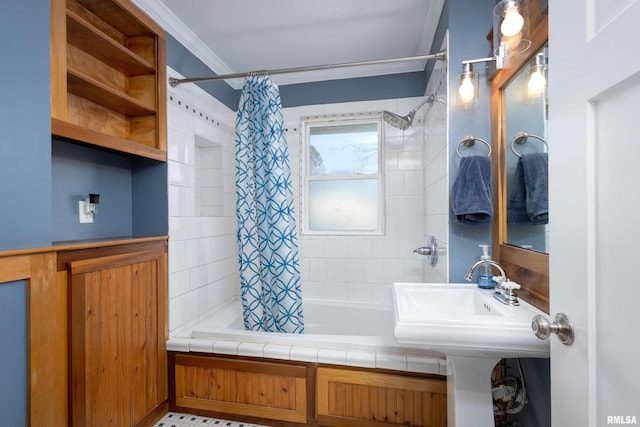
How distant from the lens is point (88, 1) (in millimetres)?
1457

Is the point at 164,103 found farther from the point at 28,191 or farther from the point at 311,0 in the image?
the point at 311,0

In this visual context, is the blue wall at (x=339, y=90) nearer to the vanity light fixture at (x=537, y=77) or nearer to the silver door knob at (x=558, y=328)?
the vanity light fixture at (x=537, y=77)

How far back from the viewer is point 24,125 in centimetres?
107

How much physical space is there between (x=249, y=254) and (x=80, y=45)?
1.45 m

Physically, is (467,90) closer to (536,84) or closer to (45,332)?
(536,84)

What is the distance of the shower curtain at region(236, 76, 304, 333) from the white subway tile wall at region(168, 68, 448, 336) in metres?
0.41

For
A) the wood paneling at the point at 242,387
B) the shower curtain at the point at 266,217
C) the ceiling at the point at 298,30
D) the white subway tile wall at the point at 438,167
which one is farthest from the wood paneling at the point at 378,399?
the ceiling at the point at 298,30

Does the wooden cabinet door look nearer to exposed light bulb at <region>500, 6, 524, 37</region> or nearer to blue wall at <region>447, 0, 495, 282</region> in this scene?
blue wall at <region>447, 0, 495, 282</region>

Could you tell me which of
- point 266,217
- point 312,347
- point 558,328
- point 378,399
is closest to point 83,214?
point 266,217

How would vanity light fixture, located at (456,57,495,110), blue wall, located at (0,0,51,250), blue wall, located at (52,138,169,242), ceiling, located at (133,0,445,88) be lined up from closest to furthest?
blue wall, located at (0,0,51,250), vanity light fixture, located at (456,57,495,110), blue wall, located at (52,138,169,242), ceiling, located at (133,0,445,88)

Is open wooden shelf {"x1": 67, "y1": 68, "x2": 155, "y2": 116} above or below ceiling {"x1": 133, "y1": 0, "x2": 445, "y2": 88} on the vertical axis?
below

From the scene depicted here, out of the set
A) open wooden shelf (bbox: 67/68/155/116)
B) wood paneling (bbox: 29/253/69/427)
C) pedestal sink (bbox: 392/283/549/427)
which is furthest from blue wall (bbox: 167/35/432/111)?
pedestal sink (bbox: 392/283/549/427)

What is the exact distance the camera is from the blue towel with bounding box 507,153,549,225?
1.12m

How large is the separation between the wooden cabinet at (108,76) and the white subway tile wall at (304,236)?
14 cm
